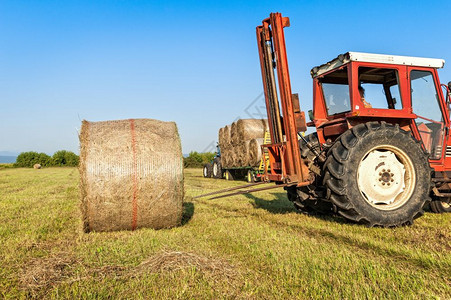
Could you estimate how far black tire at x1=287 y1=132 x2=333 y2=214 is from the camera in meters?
5.49

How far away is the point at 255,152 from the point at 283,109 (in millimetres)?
10150

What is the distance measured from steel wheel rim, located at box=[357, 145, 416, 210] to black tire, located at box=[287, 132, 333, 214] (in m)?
0.58

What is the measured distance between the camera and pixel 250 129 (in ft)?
53.6

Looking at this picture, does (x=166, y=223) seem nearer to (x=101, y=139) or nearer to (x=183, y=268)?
(x=101, y=139)

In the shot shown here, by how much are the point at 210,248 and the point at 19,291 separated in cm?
185

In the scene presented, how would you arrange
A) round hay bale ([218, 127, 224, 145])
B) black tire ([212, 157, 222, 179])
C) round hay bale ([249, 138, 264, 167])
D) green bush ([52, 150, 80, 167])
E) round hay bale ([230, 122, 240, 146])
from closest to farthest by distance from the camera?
round hay bale ([249, 138, 264, 167]) < round hay bale ([230, 122, 240, 146]) < round hay bale ([218, 127, 224, 145]) < black tire ([212, 157, 222, 179]) < green bush ([52, 150, 80, 167])

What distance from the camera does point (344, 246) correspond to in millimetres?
3953

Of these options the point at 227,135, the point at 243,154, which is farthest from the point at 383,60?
the point at 227,135

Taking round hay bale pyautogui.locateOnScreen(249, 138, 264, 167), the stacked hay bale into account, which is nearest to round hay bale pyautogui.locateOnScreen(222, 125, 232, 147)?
the stacked hay bale

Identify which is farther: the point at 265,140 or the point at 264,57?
the point at 265,140

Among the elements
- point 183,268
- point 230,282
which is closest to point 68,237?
point 183,268

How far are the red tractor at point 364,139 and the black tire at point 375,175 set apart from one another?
1 centimetres

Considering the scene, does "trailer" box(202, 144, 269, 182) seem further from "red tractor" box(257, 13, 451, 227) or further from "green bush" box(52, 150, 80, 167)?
"green bush" box(52, 150, 80, 167)

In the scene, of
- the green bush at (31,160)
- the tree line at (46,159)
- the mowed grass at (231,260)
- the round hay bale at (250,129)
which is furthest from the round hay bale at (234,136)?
the green bush at (31,160)
